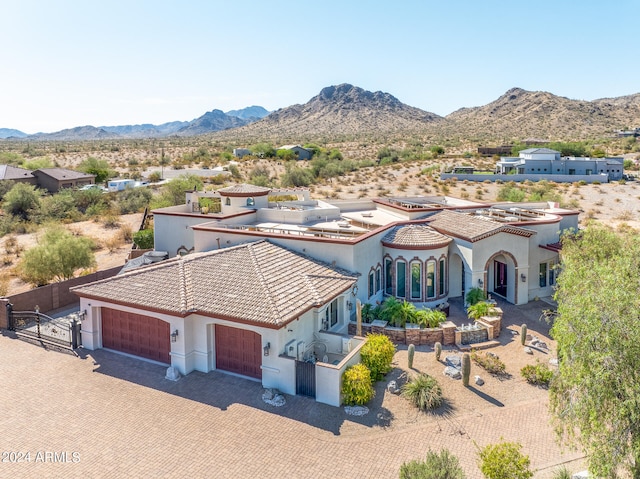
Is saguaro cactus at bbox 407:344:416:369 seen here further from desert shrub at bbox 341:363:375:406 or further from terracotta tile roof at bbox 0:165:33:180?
terracotta tile roof at bbox 0:165:33:180

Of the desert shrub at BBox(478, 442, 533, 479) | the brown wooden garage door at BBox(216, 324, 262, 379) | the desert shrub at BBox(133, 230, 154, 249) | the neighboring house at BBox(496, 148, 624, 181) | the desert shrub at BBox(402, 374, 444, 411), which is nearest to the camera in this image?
the desert shrub at BBox(478, 442, 533, 479)

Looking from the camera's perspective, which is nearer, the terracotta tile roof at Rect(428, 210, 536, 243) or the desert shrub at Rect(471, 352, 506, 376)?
the desert shrub at Rect(471, 352, 506, 376)

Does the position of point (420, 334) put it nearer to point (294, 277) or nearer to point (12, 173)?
point (294, 277)

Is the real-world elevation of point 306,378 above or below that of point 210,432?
above

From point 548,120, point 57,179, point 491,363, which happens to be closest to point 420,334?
point 491,363

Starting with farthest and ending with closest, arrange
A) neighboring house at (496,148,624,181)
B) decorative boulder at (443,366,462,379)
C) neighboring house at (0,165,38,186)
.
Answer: neighboring house at (496,148,624,181)
neighboring house at (0,165,38,186)
decorative boulder at (443,366,462,379)

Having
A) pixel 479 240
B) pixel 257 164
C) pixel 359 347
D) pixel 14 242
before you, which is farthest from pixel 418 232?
pixel 257 164

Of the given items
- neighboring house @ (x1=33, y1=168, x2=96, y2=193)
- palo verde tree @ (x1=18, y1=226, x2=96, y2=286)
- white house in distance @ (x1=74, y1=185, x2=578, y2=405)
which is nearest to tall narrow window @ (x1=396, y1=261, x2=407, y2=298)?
white house in distance @ (x1=74, y1=185, x2=578, y2=405)
